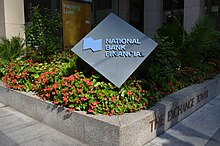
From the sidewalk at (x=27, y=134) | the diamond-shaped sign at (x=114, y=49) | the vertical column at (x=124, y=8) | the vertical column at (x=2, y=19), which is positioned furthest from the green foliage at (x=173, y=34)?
the vertical column at (x=124, y=8)

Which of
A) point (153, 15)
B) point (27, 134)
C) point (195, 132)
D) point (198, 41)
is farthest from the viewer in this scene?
point (153, 15)

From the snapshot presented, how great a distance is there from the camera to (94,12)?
1207cm

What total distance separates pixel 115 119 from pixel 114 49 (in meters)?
1.42

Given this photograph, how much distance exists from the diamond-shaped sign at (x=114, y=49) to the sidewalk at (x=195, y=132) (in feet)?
4.22

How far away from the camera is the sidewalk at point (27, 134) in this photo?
380 centimetres

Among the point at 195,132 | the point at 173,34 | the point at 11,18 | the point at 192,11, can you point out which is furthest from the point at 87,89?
the point at 192,11

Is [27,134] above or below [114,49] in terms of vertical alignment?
below

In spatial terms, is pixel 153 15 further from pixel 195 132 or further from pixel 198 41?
pixel 195 132

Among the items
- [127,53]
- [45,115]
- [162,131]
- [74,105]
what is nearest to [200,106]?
[162,131]

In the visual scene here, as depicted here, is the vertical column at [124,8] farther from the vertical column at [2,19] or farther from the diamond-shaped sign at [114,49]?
the diamond-shaped sign at [114,49]

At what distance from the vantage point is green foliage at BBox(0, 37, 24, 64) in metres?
6.88

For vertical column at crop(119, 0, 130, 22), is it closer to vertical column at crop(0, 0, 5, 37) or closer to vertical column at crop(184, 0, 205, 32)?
vertical column at crop(184, 0, 205, 32)

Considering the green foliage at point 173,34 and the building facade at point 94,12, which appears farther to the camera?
the building facade at point 94,12

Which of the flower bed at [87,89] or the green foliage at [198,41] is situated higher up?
the green foliage at [198,41]
